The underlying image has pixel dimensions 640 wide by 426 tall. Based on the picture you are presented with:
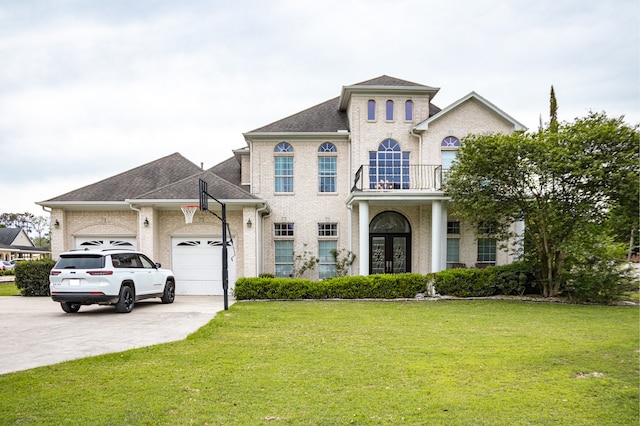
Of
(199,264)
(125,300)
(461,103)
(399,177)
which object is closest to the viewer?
(125,300)

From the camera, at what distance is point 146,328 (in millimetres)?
9039

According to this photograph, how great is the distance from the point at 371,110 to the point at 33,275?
14.7 metres

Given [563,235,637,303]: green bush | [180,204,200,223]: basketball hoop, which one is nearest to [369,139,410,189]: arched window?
[563,235,637,303]: green bush

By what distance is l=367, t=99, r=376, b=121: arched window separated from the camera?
58.7ft

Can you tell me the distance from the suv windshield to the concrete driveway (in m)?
1.29

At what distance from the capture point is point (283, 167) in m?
18.2

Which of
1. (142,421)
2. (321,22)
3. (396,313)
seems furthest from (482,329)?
(321,22)

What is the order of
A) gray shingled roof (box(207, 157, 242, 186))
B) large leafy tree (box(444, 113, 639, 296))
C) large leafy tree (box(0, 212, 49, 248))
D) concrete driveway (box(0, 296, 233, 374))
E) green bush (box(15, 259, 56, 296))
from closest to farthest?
concrete driveway (box(0, 296, 233, 374)) → large leafy tree (box(444, 113, 639, 296)) → green bush (box(15, 259, 56, 296)) → gray shingled roof (box(207, 157, 242, 186)) → large leafy tree (box(0, 212, 49, 248))

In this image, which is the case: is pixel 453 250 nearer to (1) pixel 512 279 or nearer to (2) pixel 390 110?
(1) pixel 512 279

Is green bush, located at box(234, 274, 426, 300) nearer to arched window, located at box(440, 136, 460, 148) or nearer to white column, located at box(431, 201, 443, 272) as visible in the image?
white column, located at box(431, 201, 443, 272)

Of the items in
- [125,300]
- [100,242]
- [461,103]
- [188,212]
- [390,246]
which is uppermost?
[461,103]

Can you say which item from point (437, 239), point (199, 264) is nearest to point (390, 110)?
point (437, 239)

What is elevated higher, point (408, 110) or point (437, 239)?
point (408, 110)

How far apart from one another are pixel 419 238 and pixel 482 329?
925cm
